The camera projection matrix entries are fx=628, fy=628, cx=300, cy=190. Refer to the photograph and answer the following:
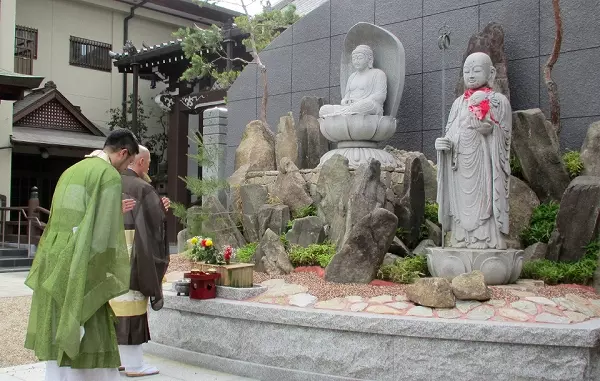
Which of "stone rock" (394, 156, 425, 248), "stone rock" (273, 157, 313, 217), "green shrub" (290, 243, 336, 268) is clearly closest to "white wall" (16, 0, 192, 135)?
"stone rock" (273, 157, 313, 217)

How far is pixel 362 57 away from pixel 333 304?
4742 millimetres

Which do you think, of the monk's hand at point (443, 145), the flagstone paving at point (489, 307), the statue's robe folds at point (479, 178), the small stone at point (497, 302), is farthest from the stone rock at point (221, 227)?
the small stone at point (497, 302)

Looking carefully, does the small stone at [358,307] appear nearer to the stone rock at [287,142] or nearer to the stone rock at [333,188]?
the stone rock at [333,188]

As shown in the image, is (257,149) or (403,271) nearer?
(403,271)

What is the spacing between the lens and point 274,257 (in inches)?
287

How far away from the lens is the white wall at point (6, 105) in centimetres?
1628

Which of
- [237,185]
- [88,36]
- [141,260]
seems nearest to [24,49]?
[88,36]

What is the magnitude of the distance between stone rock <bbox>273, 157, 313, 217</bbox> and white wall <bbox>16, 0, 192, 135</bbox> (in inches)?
→ 501

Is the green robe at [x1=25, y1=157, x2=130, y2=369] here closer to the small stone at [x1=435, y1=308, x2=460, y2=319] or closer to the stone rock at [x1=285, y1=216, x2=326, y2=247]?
the small stone at [x1=435, y1=308, x2=460, y2=319]

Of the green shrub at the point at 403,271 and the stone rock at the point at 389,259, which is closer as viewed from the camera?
the green shrub at the point at 403,271

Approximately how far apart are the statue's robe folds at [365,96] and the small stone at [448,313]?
4295mm

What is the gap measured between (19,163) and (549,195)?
608 inches

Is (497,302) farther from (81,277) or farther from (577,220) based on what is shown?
(81,277)

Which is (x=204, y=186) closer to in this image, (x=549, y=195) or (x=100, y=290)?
(x=549, y=195)
